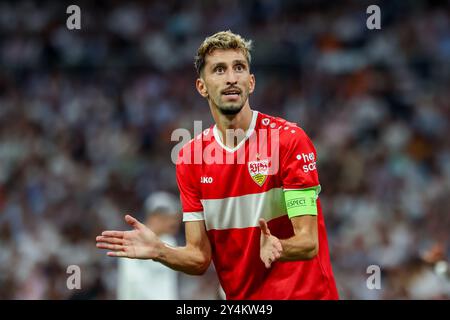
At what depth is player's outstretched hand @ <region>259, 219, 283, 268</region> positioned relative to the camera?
5.12 meters

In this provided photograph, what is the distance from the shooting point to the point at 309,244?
17.5 ft

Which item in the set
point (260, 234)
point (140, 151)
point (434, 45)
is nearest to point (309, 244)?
point (260, 234)

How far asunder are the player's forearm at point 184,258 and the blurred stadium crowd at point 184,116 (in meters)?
5.46

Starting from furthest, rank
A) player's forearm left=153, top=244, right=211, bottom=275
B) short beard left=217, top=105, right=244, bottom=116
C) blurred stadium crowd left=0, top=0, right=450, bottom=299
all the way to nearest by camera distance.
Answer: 1. blurred stadium crowd left=0, top=0, right=450, bottom=299
2. short beard left=217, top=105, right=244, bottom=116
3. player's forearm left=153, top=244, right=211, bottom=275

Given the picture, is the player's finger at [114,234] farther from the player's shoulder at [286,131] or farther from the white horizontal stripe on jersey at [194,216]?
the player's shoulder at [286,131]

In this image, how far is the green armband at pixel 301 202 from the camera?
17.8 ft

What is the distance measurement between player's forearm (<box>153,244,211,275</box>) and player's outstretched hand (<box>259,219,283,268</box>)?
67 centimetres

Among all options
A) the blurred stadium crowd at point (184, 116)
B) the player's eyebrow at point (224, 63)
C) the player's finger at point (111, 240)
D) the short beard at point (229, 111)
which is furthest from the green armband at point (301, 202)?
the blurred stadium crowd at point (184, 116)

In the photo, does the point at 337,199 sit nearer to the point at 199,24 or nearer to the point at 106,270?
the point at 106,270

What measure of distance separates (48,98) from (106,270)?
168 inches

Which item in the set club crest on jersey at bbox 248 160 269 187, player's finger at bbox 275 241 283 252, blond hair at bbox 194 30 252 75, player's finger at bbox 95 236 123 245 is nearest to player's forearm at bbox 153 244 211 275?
player's finger at bbox 95 236 123 245

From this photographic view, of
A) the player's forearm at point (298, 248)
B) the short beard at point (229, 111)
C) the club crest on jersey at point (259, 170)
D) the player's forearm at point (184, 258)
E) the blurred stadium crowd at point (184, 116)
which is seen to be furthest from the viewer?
the blurred stadium crowd at point (184, 116)

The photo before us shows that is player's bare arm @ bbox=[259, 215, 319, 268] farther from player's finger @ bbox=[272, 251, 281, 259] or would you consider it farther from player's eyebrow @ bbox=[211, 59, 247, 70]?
player's eyebrow @ bbox=[211, 59, 247, 70]

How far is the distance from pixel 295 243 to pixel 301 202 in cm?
30
